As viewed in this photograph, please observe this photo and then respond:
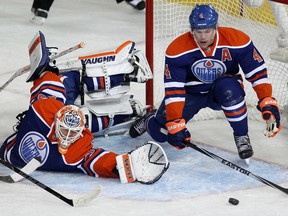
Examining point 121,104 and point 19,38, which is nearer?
point 121,104

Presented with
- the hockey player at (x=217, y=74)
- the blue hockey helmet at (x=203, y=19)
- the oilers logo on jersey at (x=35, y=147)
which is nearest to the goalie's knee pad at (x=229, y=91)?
the hockey player at (x=217, y=74)

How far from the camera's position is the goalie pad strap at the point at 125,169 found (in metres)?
3.33

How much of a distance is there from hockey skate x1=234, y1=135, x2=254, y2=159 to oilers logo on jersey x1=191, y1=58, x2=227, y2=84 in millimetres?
260

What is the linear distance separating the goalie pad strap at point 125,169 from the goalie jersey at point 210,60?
0.28m

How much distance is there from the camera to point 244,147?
3568mm

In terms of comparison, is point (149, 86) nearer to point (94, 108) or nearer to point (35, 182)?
point (94, 108)

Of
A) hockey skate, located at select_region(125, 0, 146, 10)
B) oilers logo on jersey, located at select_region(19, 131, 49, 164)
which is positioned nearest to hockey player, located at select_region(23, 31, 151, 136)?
oilers logo on jersey, located at select_region(19, 131, 49, 164)

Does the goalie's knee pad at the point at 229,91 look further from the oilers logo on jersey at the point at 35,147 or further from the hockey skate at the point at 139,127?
the oilers logo on jersey at the point at 35,147

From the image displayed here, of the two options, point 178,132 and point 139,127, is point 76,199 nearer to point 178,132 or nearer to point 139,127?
point 178,132

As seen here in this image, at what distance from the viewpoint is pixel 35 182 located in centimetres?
317

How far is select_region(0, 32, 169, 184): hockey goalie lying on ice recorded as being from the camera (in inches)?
132

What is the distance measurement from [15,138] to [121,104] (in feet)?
1.92

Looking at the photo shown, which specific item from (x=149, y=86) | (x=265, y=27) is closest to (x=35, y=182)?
(x=149, y=86)

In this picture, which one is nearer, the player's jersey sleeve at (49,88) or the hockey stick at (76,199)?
the hockey stick at (76,199)
